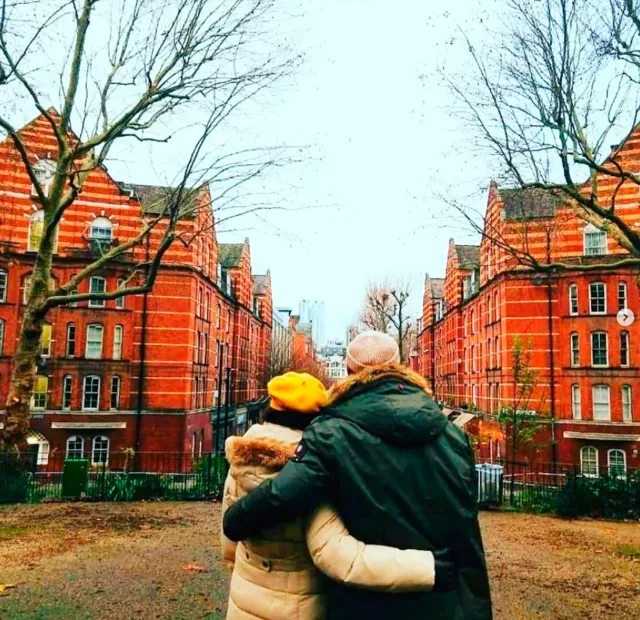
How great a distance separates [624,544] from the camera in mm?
9750

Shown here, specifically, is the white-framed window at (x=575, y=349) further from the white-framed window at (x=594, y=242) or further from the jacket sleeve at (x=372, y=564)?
the jacket sleeve at (x=372, y=564)

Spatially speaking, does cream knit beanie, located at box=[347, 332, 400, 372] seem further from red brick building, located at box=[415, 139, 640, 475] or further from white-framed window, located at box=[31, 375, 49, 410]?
white-framed window, located at box=[31, 375, 49, 410]

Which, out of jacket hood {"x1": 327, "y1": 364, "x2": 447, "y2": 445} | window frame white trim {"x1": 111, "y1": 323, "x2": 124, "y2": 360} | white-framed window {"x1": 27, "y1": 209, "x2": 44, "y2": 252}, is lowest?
jacket hood {"x1": 327, "y1": 364, "x2": 447, "y2": 445}

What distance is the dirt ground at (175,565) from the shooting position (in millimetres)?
6293

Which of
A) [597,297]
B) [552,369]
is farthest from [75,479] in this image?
[597,297]

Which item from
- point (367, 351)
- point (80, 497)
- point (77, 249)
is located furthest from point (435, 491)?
point (77, 249)

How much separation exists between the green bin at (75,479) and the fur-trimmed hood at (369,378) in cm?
1240

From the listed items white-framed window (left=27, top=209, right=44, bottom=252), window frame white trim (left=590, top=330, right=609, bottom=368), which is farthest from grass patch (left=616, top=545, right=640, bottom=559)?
white-framed window (left=27, top=209, right=44, bottom=252)

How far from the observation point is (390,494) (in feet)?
7.57

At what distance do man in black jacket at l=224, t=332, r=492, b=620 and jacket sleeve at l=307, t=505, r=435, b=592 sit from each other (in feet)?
0.14

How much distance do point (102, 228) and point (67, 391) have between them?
29.8 feet

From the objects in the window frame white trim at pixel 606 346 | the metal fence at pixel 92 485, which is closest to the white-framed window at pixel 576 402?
the window frame white trim at pixel 606 346

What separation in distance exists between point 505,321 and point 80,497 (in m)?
26.0

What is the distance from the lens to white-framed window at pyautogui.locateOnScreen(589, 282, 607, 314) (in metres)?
30.9
